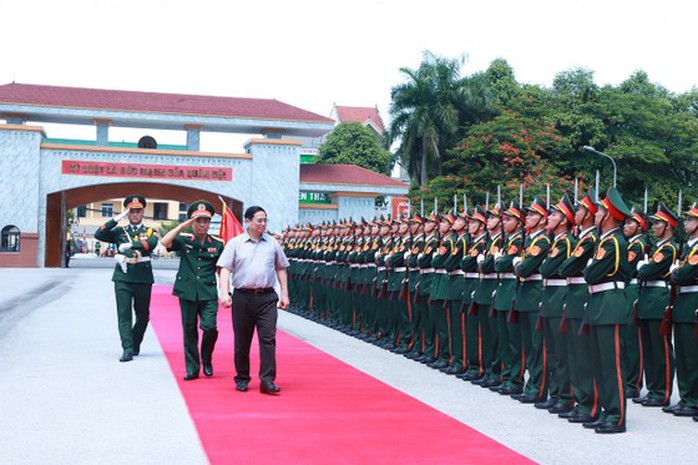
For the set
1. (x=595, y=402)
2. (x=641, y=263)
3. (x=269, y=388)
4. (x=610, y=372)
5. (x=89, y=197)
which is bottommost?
(x=269, y=388)

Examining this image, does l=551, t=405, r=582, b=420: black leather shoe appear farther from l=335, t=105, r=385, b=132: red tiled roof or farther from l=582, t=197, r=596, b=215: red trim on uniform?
l=335, t=105, r=385, b=132: red tiled roof

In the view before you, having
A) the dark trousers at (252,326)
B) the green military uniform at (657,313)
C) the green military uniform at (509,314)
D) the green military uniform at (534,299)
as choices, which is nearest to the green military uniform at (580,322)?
the green military uniform at (534,299)

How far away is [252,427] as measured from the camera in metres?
6.94

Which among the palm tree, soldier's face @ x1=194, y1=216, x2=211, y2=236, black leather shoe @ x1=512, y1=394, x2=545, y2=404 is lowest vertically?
black leather shoe @ x1=512, y1=394, x2=545, y2=404

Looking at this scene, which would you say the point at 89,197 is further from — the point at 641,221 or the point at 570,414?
the point at 570,414

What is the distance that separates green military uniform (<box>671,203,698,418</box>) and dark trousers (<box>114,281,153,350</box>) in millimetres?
5915

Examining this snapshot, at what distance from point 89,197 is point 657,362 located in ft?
132

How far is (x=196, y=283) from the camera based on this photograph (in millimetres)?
9586

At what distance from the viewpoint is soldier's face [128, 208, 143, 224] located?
35.4 feet

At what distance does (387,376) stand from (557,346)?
8.11 feet

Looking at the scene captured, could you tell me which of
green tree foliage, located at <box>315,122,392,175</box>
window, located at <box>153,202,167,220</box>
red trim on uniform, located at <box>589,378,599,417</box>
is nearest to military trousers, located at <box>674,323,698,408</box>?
red trim on uniform, located at <box>589,378,599,417</box>

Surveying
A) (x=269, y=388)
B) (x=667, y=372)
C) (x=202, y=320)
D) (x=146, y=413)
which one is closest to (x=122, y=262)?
(x=202, y=320)

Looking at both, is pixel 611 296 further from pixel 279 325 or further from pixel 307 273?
pixel 307 273

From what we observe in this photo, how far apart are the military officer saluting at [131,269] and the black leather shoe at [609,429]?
5.61m
